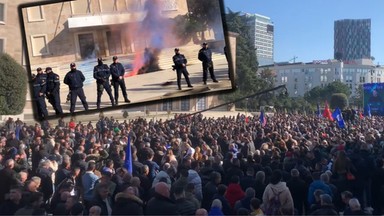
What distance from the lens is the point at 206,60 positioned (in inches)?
278

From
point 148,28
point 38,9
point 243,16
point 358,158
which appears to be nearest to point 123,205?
point 148,28

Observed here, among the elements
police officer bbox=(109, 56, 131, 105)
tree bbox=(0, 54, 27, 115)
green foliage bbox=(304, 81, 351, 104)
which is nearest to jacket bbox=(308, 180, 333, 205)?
police officer bbox=(109, 56, 131, 105)

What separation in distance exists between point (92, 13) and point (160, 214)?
266cm

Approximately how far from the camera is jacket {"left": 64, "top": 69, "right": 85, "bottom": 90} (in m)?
7.03

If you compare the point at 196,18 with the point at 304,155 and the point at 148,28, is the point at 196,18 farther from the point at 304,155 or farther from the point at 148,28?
the point at 304,155

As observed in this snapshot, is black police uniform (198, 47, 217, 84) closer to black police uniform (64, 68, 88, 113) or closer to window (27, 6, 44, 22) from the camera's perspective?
black police uniform (64, 68, 88, 113)

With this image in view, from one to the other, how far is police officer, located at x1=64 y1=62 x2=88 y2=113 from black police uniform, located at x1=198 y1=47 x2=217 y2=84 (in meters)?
1.57

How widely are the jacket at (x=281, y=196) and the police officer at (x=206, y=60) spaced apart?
1903 millimetres

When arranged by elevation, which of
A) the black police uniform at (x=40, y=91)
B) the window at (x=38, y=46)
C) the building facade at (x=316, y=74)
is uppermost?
the window at (x=38, y=46)

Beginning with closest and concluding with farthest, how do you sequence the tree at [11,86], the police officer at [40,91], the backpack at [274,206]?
the police officer at [40,91]
the backpack at [274,206]
the tree at [11,86]

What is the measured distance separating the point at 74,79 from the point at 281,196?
3.28m

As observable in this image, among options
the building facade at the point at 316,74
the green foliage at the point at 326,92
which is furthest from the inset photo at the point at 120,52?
the building facade at the point at 316,74

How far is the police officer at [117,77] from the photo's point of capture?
698 centimetres

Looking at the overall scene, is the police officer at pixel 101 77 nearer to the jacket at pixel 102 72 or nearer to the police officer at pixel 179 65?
the jacket at pixel 102 72
